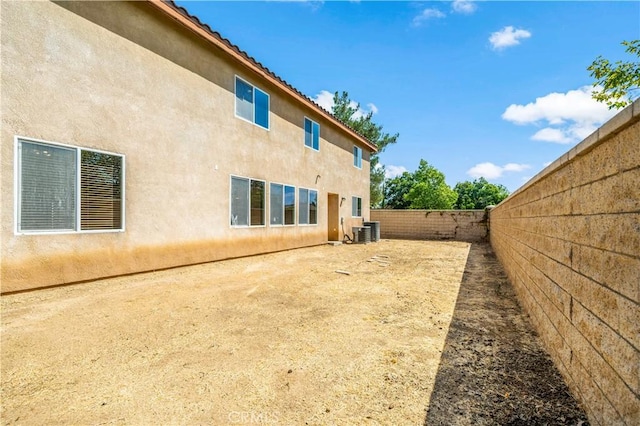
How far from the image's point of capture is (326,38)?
11188 mm

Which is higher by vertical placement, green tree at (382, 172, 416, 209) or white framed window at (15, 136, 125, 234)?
green tree at (382, 172, 416, 209)

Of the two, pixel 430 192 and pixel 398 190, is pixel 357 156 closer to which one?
pixel 430 192

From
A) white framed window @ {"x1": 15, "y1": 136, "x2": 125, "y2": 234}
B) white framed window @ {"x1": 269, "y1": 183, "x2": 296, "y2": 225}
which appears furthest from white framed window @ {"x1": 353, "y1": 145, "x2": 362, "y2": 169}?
white framed window @ {"x1": 15, "y1": 136, "x2": 125, "y2": 234}

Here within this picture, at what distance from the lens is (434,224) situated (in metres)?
17.4

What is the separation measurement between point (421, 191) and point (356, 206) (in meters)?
27.5

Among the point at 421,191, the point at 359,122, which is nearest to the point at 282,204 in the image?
the point at 359,122

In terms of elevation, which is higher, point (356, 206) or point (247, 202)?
point (356, 206)

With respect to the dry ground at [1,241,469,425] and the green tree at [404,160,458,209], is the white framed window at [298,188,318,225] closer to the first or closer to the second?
the dry ground at [1,241,469,425]

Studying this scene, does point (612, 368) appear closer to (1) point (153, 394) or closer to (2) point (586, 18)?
(1) point (153, 394)

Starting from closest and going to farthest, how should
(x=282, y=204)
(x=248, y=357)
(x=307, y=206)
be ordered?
(x=248, y=357) < (x=282, y=204) < (x=307, y=206)

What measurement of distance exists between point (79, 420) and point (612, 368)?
120 inches

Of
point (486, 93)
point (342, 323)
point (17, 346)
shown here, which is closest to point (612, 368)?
point (342, 323)

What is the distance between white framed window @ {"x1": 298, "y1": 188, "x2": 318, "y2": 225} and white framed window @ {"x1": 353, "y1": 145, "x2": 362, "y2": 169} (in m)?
4.82

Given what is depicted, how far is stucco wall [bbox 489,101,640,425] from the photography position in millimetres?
1414
